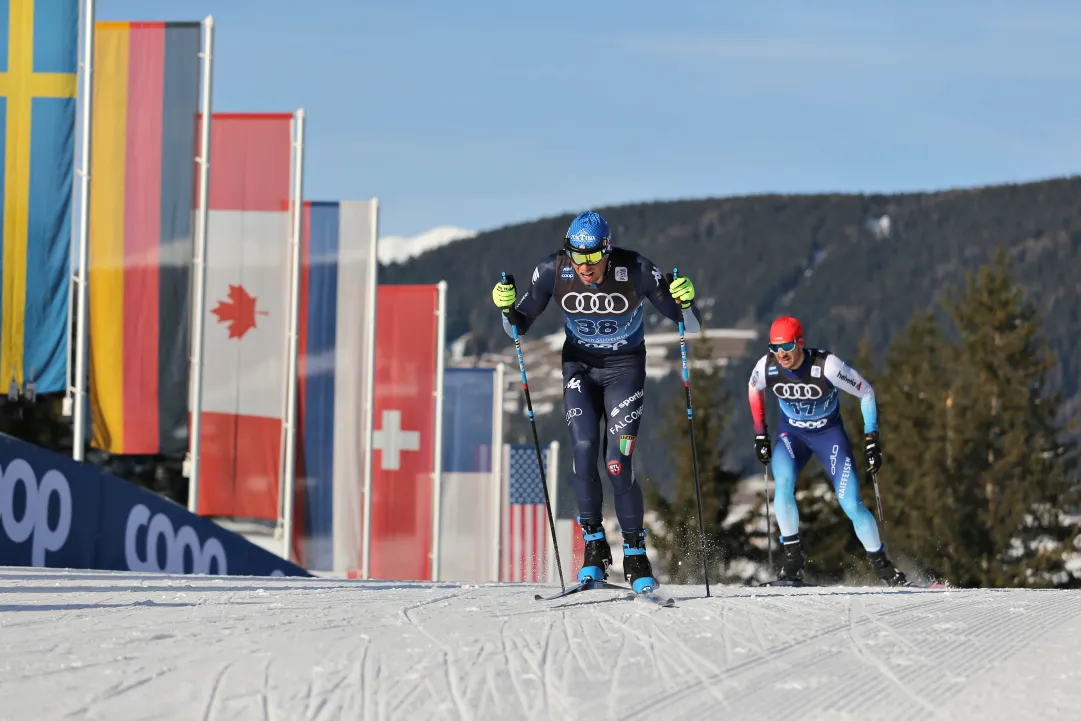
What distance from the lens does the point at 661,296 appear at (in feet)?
26.3

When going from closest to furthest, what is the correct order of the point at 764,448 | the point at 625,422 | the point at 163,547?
the point at 625,422
the point at 764,448
the point at 163,547

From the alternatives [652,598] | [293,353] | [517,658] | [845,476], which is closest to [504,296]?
[652,598]

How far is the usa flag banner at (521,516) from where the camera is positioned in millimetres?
26198

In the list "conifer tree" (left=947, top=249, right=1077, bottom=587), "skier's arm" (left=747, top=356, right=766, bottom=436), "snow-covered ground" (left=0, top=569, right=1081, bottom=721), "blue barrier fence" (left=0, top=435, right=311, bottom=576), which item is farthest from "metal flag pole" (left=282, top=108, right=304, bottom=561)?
"conifer tree" (left=947, top=249, right=1077, bottom=587)

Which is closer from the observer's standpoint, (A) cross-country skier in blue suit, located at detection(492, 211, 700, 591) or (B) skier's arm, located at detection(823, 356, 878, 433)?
(A) cross-country skier in blue suit, located at detection(492, 211, 700, 591)

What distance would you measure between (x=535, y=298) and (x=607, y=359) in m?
0.51

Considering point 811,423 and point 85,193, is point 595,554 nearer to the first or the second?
point 811,423

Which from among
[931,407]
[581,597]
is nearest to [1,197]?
[581,597]

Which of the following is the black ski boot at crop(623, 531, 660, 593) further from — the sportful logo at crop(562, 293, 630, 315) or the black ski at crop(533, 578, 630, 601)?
the sportful logo at crop(562, 293, 630, 315)

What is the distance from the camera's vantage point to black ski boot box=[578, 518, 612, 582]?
Result: 7977 mm

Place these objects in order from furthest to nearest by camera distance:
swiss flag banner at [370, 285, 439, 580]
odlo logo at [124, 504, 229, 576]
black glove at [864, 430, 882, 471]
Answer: swiss flag banner at [370, 285, 439, 580] → odlo logo at [124, 504, 229, 576] → black glove at [864, 430, 882, 471]

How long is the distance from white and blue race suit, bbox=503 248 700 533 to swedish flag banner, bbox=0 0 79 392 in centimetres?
853

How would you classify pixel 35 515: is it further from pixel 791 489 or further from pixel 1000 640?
pixel 1000 640

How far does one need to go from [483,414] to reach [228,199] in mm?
8261
